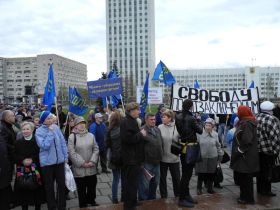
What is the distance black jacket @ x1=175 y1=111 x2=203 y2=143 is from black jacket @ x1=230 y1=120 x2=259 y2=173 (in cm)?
76

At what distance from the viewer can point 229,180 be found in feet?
26.0

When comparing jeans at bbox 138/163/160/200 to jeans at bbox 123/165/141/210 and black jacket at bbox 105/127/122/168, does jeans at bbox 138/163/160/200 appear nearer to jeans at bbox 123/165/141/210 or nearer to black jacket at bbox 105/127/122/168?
black jacket at bbox 105/127/122/168

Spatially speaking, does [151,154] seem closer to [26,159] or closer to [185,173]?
[185,173]

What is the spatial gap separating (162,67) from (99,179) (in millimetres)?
5695

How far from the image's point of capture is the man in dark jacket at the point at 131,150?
509cm

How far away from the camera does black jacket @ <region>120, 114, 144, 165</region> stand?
5078 mm

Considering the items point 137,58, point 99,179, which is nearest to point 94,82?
point 99,179

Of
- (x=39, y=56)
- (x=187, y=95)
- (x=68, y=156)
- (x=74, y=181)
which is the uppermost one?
(x=39, y=56)

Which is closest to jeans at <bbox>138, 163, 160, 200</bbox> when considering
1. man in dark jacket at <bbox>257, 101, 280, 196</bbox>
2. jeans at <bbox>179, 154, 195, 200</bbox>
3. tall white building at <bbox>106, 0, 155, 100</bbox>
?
jeans at <bbox>179, 154, 195, 200</bbox>

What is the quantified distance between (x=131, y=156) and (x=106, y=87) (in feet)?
15.0

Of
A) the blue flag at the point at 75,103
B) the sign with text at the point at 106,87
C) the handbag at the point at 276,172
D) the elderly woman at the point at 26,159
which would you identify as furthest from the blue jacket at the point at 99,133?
the handbag at the point at 276,172

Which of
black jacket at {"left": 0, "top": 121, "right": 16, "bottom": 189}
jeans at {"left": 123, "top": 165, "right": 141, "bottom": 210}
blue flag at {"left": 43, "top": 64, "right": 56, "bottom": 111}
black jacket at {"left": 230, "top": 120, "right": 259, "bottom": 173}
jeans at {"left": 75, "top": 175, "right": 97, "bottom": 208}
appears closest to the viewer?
black jacket at {"left": 0, "top": 121, "right": 16, "bottom": 189}

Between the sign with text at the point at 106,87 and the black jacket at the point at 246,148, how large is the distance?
4442 mm

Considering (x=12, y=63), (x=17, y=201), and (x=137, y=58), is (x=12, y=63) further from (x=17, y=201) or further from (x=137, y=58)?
(x=17, y=201)
